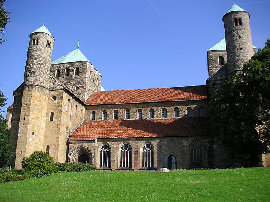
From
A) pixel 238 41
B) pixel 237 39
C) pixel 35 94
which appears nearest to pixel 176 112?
Result: pixel 238 41

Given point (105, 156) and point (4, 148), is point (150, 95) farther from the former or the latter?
point (4, 148)

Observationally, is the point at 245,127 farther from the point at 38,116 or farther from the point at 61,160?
the point at 38,116

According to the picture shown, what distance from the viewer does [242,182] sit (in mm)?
18438

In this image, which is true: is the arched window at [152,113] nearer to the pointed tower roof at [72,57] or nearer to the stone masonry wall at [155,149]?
the stone masonry wall at [155,149]

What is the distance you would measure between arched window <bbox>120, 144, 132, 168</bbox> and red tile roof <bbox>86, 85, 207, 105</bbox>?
7.81 metres

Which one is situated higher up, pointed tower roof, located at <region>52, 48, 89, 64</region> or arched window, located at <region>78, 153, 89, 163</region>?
pointed tower roof, located at <region>52, 48, 89, 64</region>

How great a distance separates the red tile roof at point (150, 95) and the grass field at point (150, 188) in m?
17.8

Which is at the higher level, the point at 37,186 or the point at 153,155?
the point at 153,155

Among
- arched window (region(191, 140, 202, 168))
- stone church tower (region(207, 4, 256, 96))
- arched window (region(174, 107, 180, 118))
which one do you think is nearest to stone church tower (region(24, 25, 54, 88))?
arched window (region(174, 107, 180, 118))

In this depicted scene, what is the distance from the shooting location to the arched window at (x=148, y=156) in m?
34.6

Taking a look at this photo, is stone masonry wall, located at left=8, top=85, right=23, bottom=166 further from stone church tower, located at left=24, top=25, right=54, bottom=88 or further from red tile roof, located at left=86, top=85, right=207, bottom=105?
red tile roof, located at left=86, top=85, right=207, bottom=105

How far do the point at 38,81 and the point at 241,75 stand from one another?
2504 centimetres

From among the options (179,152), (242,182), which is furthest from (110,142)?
(242,182)

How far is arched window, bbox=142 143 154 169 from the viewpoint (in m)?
34.6
